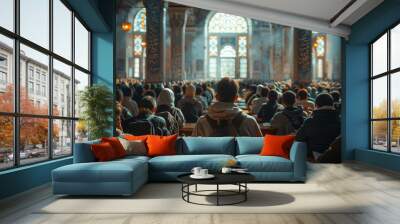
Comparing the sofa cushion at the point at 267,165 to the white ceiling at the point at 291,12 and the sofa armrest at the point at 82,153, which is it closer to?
the sofa armrest at the point at 82,153

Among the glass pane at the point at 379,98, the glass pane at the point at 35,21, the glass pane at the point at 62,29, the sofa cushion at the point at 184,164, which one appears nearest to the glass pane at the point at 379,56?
the glass pane at the point at 379,98

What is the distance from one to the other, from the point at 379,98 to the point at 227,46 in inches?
152

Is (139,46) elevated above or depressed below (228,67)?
above

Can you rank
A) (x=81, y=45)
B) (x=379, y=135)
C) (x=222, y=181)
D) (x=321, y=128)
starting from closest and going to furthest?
1. (x=222, y=181)
2. (x=81, y=45)
3. (x=379, y=135)
4. (x=321, y=128)

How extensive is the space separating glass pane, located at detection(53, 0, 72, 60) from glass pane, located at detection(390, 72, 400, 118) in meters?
6.85

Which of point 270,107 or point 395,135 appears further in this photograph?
point 270,107

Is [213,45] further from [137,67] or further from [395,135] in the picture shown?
[395,135]

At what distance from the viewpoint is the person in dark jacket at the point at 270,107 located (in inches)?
377

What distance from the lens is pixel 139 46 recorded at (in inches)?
381

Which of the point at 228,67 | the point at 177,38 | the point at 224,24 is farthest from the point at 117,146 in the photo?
the point at 224,24

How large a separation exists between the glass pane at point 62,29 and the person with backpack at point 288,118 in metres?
5.04

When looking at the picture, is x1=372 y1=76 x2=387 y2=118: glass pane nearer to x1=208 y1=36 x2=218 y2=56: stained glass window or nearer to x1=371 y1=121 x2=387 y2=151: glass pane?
x1=371 y1=121 x2=387 y2=151: glass pane

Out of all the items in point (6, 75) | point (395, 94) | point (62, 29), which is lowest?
point (395, 94)

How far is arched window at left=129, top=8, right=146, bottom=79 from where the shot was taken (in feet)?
31.5
